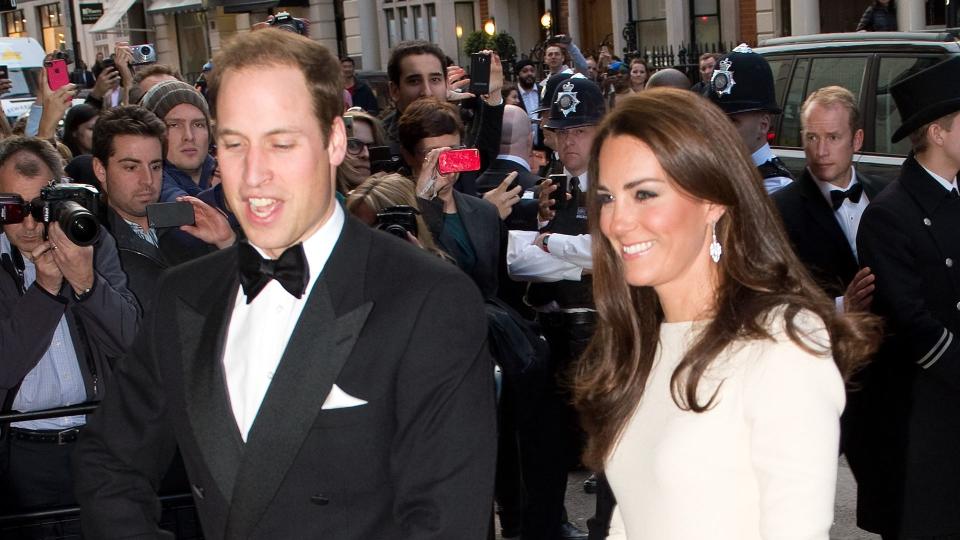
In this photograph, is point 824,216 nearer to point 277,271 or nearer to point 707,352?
point 707,352

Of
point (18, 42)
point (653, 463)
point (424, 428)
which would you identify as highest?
point (18, 42)

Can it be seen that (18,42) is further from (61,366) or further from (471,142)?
(61,366)

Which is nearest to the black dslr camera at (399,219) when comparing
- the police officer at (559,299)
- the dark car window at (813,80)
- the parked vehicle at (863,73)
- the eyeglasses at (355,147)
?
the police officer at (559,299)

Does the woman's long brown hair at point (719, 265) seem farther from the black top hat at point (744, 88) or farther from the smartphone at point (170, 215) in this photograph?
the black top hat at point (744, 88)

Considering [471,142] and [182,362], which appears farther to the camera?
[471,142]

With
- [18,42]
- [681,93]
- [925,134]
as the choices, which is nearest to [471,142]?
[925,134]

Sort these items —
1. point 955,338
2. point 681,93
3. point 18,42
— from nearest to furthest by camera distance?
point 681,93 → point 955,338 → point 18,42

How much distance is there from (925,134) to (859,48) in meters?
3.71

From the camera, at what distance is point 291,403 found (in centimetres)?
233

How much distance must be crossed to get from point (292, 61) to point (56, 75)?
6.76m

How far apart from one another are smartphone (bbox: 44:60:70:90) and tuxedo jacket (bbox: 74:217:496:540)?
6.70 metres

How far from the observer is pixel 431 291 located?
2389mm

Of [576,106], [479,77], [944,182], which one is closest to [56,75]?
[479,77]

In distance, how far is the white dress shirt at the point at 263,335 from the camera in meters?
2.44
